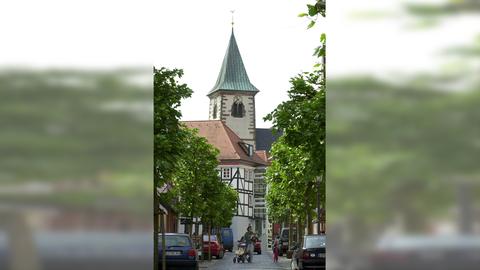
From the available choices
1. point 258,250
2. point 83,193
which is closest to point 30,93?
point 83,193

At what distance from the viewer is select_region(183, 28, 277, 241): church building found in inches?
4107

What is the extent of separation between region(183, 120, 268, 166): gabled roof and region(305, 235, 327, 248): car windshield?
8334cm

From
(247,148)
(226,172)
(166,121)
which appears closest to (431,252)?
(166,121)

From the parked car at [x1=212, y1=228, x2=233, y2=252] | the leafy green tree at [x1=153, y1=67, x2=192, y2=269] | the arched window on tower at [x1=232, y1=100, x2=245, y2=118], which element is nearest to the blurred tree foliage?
the leafy green tree at [x1=153, y1=67, x2=192, y2=269]

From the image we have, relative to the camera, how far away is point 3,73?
397 cm

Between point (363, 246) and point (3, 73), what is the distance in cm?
204

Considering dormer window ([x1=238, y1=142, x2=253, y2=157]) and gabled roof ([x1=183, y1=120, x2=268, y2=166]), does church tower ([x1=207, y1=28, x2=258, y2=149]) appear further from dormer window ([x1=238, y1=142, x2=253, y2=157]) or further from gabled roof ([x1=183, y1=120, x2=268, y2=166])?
gabled roof ([x1=183, y1=120, x2=268, y2=166])

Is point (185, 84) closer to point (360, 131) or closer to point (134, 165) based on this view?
point (134, 165)

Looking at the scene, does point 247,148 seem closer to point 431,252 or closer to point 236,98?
point 236,98

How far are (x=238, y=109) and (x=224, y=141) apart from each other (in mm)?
17455

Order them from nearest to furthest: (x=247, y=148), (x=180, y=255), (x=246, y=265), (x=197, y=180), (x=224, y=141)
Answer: (x=180, y=255)
(x=246, y=265)
(x=197, y=180)
(x=224, y=141)
(x=247, y=148)

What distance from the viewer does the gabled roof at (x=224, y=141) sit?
107500mm

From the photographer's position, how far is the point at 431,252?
2865 millimetres

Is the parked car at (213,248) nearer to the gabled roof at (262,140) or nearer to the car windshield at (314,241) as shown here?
the car windshield at (314,241)
